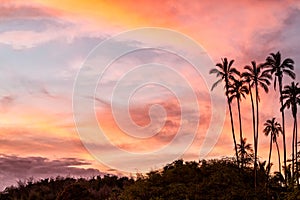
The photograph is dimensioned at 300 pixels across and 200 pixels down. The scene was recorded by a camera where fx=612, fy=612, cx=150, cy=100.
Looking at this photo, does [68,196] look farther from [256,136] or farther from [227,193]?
[256,136]

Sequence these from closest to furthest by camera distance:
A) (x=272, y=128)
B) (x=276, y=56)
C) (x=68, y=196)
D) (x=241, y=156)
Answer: (x=68, y=196) → (x=276, y=56) → (x=241, y=156) → (x=272, y=128)

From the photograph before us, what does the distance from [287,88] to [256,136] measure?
1024cm

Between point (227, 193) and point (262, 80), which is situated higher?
point (262, 80)

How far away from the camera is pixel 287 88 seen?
92688 millimetres

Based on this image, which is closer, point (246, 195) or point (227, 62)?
point (246, 195)

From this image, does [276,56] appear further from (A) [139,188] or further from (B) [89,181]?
(B) [89,181]

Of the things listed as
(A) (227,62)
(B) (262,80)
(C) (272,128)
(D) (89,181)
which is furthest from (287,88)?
(D) (89,181)

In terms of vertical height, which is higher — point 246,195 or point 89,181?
point 89,181

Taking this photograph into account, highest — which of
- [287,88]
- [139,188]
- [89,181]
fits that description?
[287,88]

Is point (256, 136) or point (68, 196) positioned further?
point (256, 136)

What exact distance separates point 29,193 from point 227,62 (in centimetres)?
3971

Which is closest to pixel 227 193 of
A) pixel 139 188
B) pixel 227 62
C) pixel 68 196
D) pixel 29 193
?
pixel 139 188

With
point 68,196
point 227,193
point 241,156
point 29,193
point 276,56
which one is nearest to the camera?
point 227,193

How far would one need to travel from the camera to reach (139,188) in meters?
71.8
